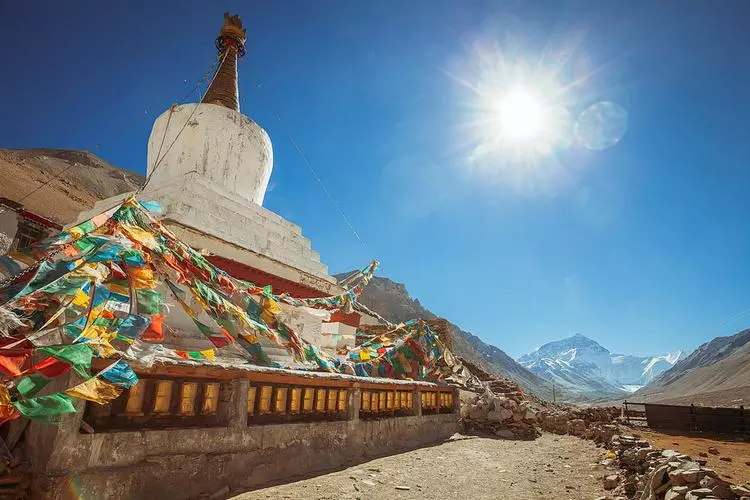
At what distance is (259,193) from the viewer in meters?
11.1

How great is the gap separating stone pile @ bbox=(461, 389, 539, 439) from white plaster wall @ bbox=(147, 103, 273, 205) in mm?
8210

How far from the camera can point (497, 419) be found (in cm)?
1119

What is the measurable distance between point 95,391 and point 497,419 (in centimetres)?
1027

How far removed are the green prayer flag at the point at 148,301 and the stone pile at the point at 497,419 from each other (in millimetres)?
8934

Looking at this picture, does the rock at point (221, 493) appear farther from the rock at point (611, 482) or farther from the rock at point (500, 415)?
the rock at point (500, 415)

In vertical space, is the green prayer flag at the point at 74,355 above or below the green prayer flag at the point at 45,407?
above

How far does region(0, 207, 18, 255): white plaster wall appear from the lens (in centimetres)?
1154

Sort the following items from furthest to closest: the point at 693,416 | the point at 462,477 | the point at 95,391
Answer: the point at 693,416 → the point at 462,477 → the point at 95,391

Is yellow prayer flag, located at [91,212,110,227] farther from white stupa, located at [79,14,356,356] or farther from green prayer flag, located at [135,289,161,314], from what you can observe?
white stupa, located at [79,14,356,356]

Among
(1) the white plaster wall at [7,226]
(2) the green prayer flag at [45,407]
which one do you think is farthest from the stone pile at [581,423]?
(1) the white plaster wall at [7,226]

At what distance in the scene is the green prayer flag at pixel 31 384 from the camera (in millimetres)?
3092

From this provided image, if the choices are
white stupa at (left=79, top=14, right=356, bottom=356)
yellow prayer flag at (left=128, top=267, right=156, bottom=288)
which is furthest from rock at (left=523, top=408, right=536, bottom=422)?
yellow prayer flag at (left=128, top=267, right=156, bottom=288)

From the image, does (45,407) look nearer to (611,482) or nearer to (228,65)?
(611,482)

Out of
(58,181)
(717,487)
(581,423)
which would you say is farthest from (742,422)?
(58,181)
